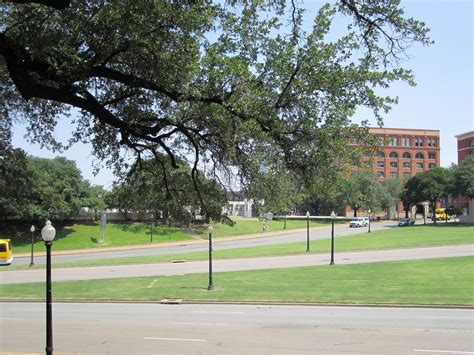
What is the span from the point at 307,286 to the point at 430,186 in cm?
9009

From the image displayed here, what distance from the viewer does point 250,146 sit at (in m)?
8.84

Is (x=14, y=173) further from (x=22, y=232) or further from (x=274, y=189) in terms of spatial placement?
(x=22, y=232)

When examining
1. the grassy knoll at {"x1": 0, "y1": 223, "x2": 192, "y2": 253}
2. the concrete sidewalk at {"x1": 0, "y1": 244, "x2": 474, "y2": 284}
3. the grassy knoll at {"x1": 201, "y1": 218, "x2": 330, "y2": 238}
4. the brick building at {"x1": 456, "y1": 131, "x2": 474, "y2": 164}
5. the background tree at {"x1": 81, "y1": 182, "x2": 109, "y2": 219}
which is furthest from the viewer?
the brick building at {"x1": 456, "y1": 131, "x2": 474, "y2": 164}

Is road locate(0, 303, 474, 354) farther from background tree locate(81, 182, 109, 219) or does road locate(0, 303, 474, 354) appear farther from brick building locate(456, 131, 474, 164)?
brick building locate(456, 131, 474, 164)

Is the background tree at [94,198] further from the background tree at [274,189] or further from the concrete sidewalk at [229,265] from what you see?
the background tree at [274,189]

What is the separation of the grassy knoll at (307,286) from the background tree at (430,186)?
76969 millimetres

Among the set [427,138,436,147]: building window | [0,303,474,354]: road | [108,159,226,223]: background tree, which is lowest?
[0,303,474,354]: road

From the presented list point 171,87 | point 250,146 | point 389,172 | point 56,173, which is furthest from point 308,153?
point 389,172

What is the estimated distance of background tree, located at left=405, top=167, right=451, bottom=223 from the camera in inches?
4274

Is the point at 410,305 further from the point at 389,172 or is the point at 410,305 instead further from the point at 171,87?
the point at 389,172

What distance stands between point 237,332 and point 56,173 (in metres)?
60.2

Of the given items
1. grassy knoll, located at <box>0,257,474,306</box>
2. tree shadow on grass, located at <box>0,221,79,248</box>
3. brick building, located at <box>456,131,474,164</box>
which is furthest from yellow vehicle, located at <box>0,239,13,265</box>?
brick building, located at <box>456,131,474,164</box>

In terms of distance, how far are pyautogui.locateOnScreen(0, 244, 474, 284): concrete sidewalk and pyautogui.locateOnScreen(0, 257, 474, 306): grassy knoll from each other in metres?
3.39

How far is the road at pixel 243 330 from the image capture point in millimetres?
13250
